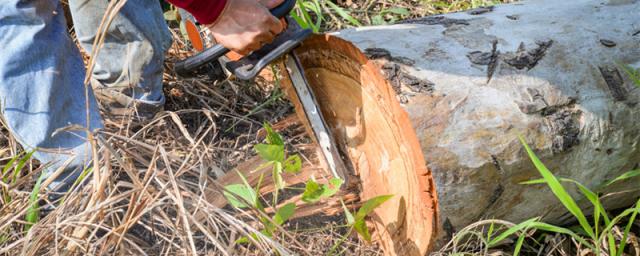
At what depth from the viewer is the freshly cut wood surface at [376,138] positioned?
1.68m

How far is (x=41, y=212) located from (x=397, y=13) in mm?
1738

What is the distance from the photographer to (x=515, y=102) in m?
1.64

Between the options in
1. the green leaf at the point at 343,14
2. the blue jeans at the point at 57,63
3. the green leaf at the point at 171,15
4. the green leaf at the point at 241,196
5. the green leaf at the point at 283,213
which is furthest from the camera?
the green leaf at the point at 171,15

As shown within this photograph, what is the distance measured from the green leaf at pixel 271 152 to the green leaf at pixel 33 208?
1.90 ft

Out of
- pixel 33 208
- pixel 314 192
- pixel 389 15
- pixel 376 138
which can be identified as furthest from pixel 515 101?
pixel 389 15

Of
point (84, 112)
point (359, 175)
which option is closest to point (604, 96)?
point (359, 175)

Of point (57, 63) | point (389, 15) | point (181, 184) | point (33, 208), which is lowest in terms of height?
point (33, 208)

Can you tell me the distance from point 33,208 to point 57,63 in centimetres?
46

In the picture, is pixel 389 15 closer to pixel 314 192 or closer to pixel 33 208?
pixel 314 192

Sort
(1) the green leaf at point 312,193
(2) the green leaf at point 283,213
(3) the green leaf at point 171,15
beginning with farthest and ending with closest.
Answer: (3) the green leaf at point 171,15 < (1) the green leaf at point 312,193 < (2) the green leaf at point 283,213

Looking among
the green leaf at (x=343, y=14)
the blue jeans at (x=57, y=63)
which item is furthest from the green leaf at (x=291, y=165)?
the green leaf at (x=343, y=14)

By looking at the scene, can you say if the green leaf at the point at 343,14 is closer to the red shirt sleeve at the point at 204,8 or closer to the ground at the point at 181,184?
the ground at the point at 181,184

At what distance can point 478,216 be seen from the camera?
5.63 feet

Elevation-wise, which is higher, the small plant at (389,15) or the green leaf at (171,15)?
the small plant at (389,15)
